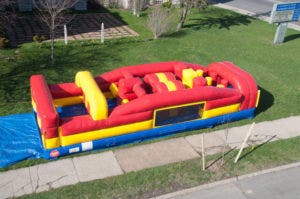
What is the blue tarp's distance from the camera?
10.7 meters

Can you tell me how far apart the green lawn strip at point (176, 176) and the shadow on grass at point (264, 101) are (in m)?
2.45

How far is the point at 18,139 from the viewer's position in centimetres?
1136

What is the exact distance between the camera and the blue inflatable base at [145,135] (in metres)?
10.6

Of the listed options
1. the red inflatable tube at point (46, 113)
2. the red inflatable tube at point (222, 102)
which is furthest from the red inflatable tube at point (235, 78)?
the red inflatable tube at point (46, 113)

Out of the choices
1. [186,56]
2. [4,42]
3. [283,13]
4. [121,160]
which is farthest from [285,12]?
[4,42]

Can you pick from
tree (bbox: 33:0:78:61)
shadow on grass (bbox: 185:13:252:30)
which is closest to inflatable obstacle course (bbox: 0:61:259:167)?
tree (bbox: 33:0:78:61)

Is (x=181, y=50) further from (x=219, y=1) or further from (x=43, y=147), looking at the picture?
(x=219, y=1)

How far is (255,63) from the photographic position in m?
19.0

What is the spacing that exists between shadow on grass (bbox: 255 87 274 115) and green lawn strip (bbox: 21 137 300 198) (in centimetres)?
245

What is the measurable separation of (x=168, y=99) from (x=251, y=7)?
23.9 metres

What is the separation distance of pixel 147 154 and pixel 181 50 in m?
10.3

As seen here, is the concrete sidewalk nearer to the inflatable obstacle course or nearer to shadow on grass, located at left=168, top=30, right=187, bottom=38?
the inflatable obstacle course

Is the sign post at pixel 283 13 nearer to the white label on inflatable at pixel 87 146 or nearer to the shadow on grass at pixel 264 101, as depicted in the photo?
the shadow on grass at pixel 264 101

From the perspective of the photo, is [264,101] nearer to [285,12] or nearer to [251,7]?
[285,12]
